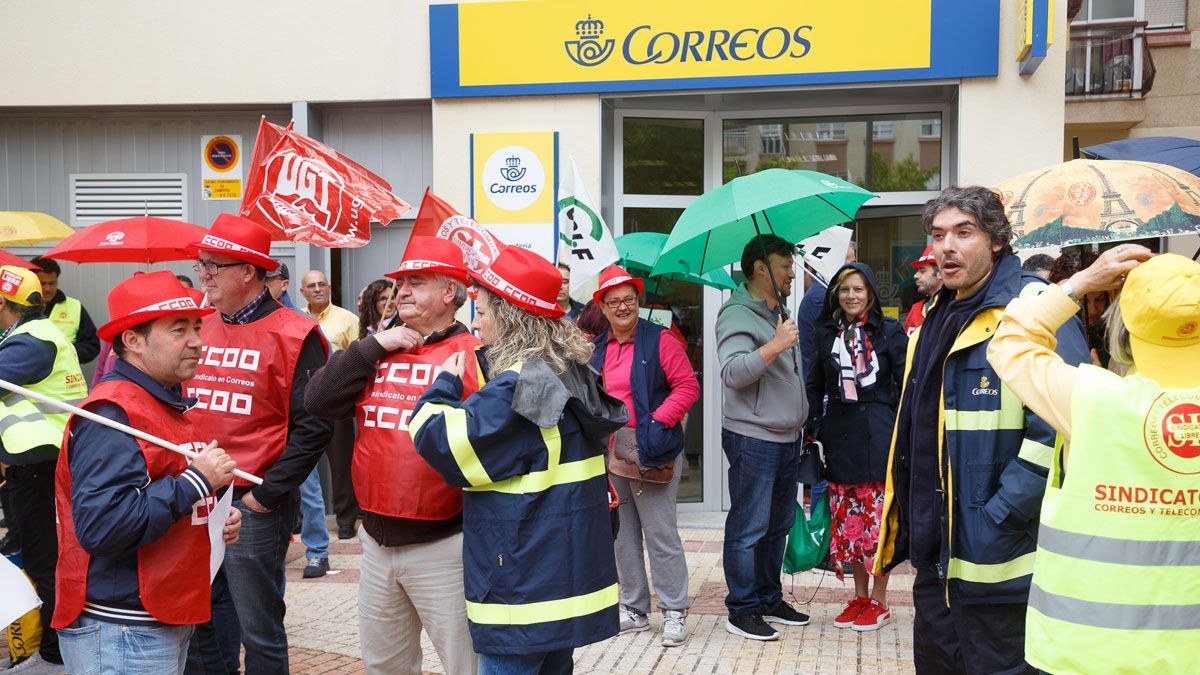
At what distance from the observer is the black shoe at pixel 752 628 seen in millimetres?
6027

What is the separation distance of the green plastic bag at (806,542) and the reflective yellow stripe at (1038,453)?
3082 mm

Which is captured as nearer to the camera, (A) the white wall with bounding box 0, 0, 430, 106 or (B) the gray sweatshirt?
(B) the gray sweatshirt

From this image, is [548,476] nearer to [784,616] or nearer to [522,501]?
[522,501]

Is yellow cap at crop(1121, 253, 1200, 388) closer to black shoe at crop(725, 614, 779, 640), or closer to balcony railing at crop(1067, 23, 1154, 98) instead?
black shoe at crop(725, 614, 779, 640)

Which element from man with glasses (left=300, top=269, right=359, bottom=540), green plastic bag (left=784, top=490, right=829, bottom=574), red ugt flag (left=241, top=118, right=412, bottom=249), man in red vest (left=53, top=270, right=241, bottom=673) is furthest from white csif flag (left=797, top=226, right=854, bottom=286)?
A: man in red vest (left=53, top=270, right=241, bottom=673)

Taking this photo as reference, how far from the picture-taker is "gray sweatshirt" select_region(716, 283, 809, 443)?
6.02 metres

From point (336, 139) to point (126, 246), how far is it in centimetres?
390

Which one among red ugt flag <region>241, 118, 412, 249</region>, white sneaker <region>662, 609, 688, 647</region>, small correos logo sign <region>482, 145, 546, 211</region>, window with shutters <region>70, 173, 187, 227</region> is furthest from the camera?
window with shutters <region>70, 173, 187, 227</region>

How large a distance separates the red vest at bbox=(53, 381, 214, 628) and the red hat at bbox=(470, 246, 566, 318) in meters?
1.15

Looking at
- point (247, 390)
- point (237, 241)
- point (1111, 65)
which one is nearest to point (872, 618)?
point (247, 390)

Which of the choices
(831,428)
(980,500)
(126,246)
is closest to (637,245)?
(831,428)

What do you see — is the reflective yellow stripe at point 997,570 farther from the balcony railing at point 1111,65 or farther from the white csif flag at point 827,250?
the balcony railing at point 1111,65

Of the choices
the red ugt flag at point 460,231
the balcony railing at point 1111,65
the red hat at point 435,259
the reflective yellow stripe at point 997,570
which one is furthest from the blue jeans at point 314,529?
the balcony railing at point 1111,65

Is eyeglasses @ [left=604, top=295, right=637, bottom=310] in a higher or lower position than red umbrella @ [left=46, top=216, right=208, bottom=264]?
lower
